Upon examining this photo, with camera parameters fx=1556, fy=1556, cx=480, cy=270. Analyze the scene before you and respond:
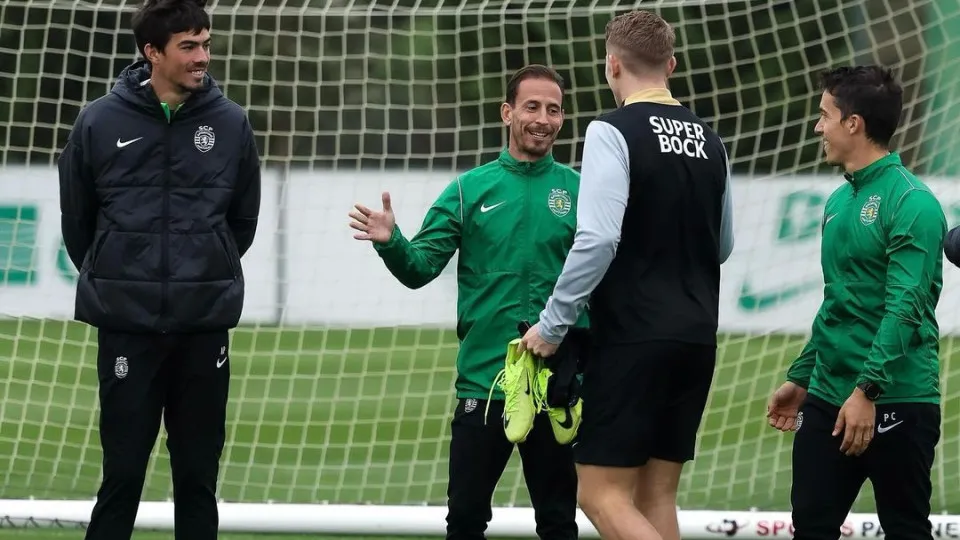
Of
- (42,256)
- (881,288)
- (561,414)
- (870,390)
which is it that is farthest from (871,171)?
(42,256)

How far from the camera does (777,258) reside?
874cm

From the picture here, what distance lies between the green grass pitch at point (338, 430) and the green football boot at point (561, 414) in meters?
2.10

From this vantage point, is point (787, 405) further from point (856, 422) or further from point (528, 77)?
point (528, 77)

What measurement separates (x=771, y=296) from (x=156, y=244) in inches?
191

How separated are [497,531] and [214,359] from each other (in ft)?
5.57

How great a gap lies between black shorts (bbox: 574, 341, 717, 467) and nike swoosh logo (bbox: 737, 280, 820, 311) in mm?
4453

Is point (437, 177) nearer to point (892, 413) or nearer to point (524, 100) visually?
point (524, 100)

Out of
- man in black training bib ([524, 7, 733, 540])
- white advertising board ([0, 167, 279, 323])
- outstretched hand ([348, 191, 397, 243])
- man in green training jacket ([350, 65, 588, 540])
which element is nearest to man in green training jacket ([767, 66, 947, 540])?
man in black training bib ([524, 7, 733, 540])

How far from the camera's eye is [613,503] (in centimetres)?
407

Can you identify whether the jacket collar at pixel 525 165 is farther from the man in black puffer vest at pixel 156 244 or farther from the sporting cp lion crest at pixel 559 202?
the man in black puffer vest at pixel 156 244

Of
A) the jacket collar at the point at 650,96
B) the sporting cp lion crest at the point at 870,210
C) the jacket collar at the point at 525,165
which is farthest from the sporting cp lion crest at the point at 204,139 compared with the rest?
the sporting cp lion crest at the point at 870,210

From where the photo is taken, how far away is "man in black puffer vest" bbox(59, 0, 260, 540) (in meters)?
4.53

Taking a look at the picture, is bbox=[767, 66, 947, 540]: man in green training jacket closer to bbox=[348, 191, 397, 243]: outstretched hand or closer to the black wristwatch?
the black wristwatch

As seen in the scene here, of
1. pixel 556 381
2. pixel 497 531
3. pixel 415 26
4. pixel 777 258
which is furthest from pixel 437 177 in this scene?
pixel 556 381
